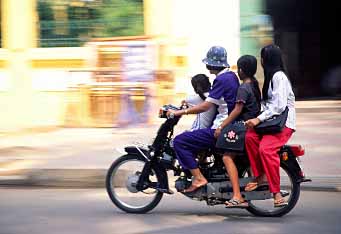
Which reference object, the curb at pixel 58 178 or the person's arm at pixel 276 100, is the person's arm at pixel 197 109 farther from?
the curb at pixel 58 178

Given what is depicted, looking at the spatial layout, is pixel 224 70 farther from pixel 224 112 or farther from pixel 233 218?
pixel 233 218

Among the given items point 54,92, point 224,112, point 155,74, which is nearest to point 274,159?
point 224,112

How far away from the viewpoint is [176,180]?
711cm

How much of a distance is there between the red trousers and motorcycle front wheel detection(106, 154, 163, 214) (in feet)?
3.26

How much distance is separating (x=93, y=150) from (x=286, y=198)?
4079 mm

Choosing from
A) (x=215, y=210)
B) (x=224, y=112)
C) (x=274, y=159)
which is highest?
(x=224, y=112)

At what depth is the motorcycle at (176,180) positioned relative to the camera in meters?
6.87

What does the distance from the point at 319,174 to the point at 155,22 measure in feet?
16.3

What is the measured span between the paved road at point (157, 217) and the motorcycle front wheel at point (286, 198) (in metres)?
0.08

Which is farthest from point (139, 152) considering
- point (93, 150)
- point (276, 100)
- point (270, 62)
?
point (93, 150)

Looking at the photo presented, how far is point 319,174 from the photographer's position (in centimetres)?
854

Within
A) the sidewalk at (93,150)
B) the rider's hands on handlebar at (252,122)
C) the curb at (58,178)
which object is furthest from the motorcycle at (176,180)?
the curb at (58,178)

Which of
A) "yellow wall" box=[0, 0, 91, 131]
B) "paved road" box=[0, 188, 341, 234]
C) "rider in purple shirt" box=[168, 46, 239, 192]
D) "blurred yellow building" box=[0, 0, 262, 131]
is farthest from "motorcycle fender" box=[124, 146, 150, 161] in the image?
"yellow wall" box=[0, 0, 91, 131]

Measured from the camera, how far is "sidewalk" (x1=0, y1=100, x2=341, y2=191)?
875 cm
